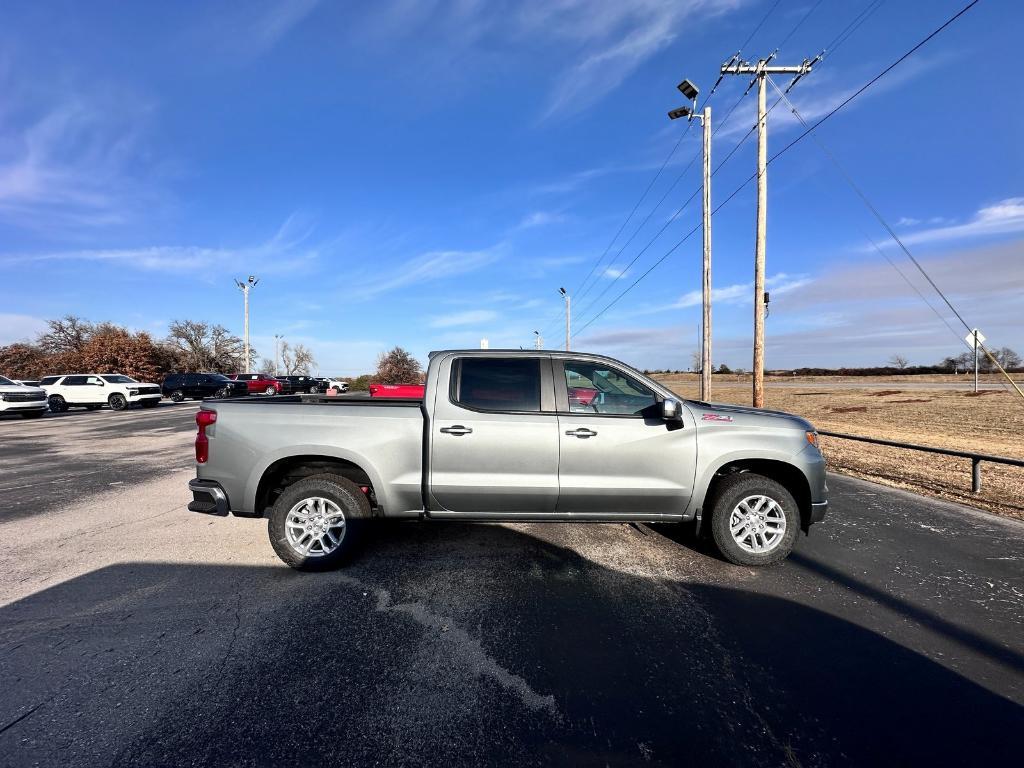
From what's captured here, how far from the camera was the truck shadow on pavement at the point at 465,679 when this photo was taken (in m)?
2.11

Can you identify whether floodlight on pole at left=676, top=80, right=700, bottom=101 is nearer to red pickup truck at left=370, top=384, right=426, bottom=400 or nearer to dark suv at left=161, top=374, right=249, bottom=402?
red pickup truck at left=370, top=384, right=426, bottom=400

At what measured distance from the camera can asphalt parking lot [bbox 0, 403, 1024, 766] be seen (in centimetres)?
214

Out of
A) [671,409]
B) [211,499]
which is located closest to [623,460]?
[671,409]

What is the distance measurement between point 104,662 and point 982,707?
4706 mm

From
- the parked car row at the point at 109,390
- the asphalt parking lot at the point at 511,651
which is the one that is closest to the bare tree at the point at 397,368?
the parked car row at the point at 109,390

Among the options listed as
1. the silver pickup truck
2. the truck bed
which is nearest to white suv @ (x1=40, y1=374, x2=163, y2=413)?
the truck bed

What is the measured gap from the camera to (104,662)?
2.70m

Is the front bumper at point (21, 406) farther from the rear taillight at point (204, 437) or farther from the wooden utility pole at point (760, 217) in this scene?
the wooden utility pole at point (760, 217)

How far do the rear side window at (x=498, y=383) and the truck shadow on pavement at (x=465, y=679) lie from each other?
1.44 meters

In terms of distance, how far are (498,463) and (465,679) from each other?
1.67 metres

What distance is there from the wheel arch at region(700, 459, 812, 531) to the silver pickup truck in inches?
1.1

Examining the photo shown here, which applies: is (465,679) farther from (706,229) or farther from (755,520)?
(706,229)

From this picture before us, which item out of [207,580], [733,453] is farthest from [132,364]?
[733,453]

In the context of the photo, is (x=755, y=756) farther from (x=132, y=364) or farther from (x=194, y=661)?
(x=132, y=364)
